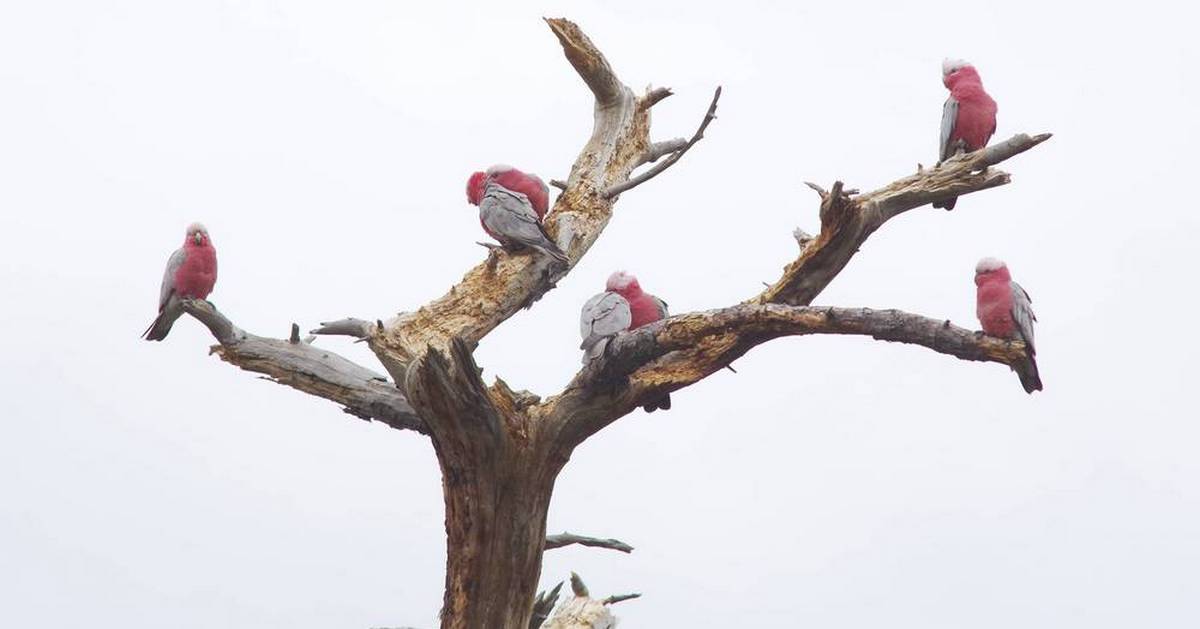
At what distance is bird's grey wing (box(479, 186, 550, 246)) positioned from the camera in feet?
25.3

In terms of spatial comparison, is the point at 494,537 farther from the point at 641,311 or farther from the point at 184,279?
the point at 184,279

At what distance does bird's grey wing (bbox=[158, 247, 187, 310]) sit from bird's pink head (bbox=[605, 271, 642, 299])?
9.39 ft

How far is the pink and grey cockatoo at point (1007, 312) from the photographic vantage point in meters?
6.62

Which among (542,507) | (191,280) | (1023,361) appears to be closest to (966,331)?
(1023,361)

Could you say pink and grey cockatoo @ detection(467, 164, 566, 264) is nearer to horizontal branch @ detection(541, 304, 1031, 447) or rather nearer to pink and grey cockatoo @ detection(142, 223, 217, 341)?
horizontal branch @ detection(541, 304, 1031, 447)

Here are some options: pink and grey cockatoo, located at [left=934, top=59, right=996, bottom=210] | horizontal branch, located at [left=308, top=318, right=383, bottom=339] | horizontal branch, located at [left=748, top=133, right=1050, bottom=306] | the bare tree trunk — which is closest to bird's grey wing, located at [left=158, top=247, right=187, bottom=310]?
horizontal branch, located at [left=308, top=318, right=383, bottom=339]

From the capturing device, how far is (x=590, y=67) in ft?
28.9

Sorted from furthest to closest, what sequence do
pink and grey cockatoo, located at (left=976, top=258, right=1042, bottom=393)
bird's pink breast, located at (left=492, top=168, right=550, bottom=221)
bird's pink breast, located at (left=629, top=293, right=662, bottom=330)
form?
bird's pink breast, located at (left=492, top=168, right=550, bottom=221) → bird's pink breast, located at (left=629, top=293, right=662, bottom=330) → pink and grey cockatoo, located at (left=976, top=258, right=1042, bottom=393)

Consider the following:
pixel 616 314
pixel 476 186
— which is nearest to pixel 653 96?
pixel 476 186

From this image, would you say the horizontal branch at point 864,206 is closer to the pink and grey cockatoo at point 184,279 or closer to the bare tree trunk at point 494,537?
the bare tree trunk at point 494,537

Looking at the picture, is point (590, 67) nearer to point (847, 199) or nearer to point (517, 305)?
point (517, 305)

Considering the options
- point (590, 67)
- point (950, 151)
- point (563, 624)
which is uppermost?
point (590, 67)

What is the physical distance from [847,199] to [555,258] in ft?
6.53

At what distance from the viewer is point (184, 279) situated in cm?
809
